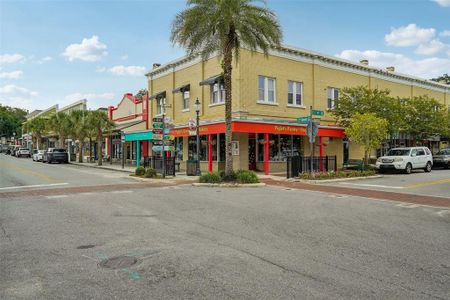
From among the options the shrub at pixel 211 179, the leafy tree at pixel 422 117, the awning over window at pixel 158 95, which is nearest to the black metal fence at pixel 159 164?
the shrub at pixel 211 179

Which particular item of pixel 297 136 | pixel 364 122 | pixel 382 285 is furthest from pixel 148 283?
pixel 297 136

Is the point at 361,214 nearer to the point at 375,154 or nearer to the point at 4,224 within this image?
the point at 4,224

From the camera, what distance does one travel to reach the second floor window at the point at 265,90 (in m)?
25.2

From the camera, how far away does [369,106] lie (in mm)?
26594

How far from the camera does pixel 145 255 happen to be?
6090 mm

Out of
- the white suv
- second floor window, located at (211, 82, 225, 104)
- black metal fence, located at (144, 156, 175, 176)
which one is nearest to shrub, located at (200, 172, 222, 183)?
black metal fence, located at (144, 156, 175, 176)

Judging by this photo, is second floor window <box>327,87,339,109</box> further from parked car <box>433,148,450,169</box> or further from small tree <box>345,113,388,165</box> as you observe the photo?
parked car <box>433,148,450,169</box>

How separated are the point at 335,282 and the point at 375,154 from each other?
31473 mm

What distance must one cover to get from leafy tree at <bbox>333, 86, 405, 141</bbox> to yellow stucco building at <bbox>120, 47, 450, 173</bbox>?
141 centimetres

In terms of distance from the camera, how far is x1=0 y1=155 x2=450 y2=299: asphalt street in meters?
4.71

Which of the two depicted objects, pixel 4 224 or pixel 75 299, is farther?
pixel 4 224

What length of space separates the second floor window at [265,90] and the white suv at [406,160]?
27.7 feet

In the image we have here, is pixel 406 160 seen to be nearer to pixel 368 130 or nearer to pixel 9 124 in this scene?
pixel 368 130

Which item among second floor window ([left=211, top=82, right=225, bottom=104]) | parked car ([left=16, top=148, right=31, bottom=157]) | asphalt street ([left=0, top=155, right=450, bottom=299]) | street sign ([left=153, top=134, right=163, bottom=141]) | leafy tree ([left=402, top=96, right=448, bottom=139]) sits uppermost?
second floor window ([left=211, top=82, right=225, bottom=104])
